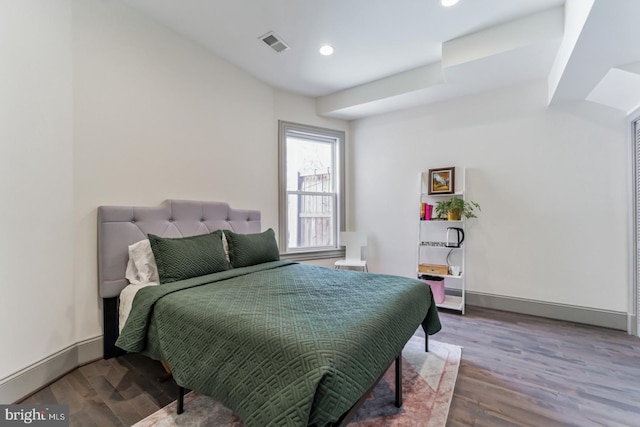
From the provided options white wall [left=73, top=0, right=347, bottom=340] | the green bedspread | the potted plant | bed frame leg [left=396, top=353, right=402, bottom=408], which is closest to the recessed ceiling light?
white wall [left=73, top=0, right=347, bottom=340]

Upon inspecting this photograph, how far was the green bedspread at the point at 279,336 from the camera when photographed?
1002mm

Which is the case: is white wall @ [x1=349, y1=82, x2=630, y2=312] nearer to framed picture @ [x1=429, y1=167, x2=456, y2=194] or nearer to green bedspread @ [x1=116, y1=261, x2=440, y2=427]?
framed picture @ [x1=429, y1=167, x2=456, y2=194]

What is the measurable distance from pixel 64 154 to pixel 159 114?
0.84 metres

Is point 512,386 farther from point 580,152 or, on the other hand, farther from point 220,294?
point 580,152

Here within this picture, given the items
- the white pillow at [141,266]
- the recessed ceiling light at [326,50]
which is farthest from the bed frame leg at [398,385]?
the recessed ceiling light at [326,50]

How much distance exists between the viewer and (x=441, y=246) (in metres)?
3.42

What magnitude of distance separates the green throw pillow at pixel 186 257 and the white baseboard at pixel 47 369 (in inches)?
30.9

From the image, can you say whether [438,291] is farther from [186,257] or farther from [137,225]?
[137,225]

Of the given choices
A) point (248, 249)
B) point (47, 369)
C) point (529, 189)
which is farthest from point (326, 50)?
point (47, 369)

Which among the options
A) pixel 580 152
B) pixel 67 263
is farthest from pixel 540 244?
pixel 67 263

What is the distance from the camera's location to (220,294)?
1.74m

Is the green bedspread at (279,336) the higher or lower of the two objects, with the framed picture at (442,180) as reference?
lower

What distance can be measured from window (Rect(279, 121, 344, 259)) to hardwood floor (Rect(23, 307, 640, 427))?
2.17m

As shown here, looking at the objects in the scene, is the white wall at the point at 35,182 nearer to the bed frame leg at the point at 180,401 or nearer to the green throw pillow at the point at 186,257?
the green throw pillow at the point at 186,257
